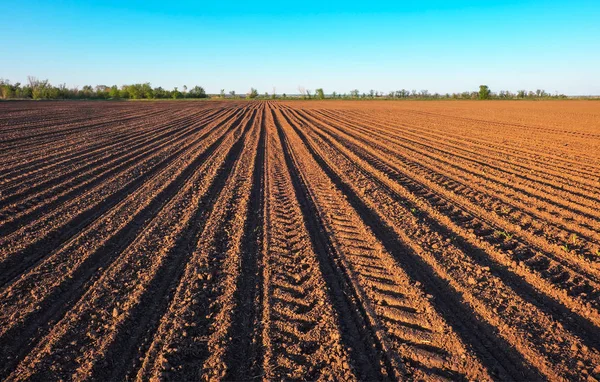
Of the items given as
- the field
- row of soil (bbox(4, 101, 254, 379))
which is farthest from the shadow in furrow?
row of soil (bbox(4, 101, 254, 379))

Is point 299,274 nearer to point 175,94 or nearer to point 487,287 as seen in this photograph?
point 487,287

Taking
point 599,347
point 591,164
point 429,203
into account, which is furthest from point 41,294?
point 591,164

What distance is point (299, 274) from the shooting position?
4902 mm

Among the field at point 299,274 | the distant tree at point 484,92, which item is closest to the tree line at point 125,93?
the distant tree at point 484,92

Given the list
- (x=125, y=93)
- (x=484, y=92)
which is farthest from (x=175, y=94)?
(x=484, y=92)

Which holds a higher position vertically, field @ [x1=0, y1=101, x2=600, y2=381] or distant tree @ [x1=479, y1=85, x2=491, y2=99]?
distant tree @ [x1=479, y1=85, x2=491, y2=99]

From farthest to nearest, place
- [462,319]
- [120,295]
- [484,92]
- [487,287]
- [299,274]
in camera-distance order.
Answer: [484,92] → [299,274] → [487,287] → [120,295] → [462,319]

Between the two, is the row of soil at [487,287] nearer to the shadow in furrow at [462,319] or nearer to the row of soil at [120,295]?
the shadow in furrow at [462,319]

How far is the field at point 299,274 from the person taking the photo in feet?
11.1

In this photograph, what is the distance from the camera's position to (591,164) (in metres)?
11.2

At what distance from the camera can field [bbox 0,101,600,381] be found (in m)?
3.39

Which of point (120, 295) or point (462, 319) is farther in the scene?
point (120, 295)

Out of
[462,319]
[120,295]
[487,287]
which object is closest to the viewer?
[462,319]

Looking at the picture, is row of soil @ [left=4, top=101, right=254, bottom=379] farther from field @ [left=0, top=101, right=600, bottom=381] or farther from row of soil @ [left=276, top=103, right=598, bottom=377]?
row of soil @ [left=276, top=103, right=598, bottom=377]
